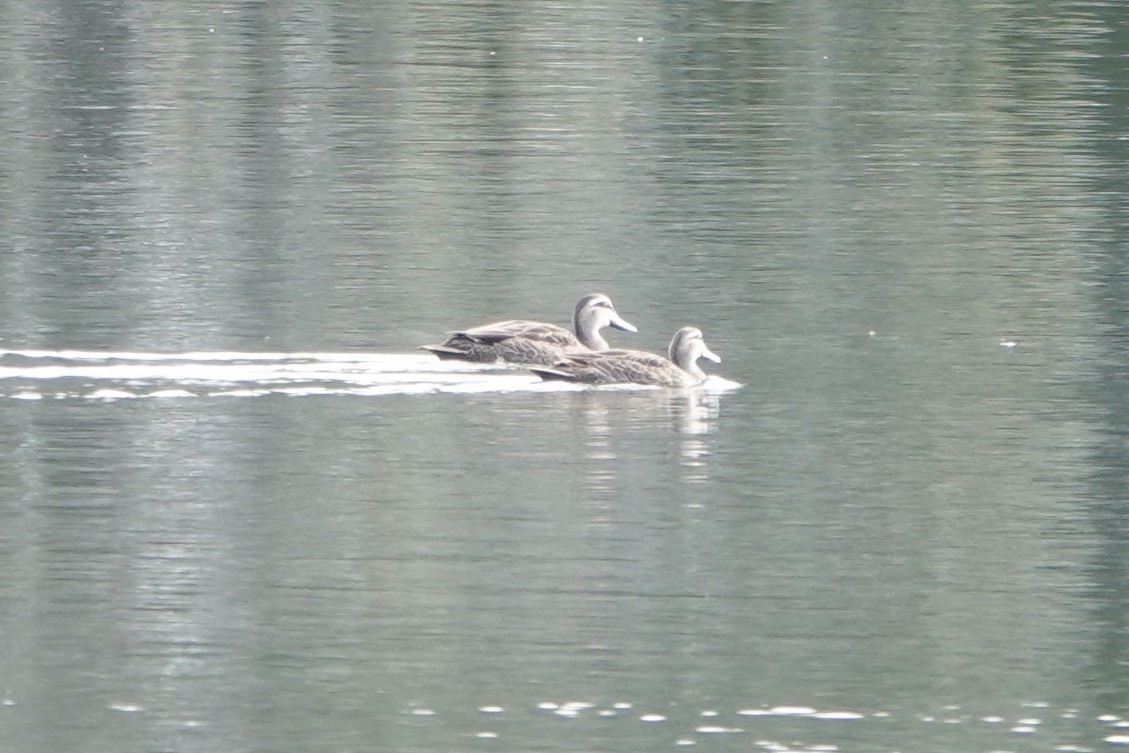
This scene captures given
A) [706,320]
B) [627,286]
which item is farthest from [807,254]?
[706,320]

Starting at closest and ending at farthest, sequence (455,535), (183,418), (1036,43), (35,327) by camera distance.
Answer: (455,535), (183,418), (35,327), (1036,43)

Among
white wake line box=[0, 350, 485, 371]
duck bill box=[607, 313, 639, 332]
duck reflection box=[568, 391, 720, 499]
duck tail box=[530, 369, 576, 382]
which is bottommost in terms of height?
duck reflection box=[568, 391, 720, 499]

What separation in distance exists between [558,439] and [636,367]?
1.85 metres

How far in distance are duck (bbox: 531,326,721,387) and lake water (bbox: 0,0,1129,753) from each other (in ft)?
0.48

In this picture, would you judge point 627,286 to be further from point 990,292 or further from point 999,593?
point 999,593

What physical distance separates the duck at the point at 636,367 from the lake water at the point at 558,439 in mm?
146

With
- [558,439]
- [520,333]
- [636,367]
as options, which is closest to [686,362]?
[636,367]

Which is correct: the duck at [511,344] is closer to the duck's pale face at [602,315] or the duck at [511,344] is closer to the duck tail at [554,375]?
the duck tail at [554,375]

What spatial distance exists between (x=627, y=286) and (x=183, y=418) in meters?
5.95

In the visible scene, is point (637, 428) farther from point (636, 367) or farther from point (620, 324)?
point (620, 324)

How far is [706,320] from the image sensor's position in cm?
1903

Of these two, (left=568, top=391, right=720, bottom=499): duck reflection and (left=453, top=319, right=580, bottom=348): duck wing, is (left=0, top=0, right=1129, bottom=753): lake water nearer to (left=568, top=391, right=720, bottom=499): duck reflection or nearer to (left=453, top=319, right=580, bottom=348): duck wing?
(left=568, top=391, right=720, bottom=499): duck reflection

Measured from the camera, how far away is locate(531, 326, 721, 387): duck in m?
16.9

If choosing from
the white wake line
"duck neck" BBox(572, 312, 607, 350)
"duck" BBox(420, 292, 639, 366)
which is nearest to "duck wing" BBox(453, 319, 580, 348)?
"duck" BBox(420, 292, 639, 366)
